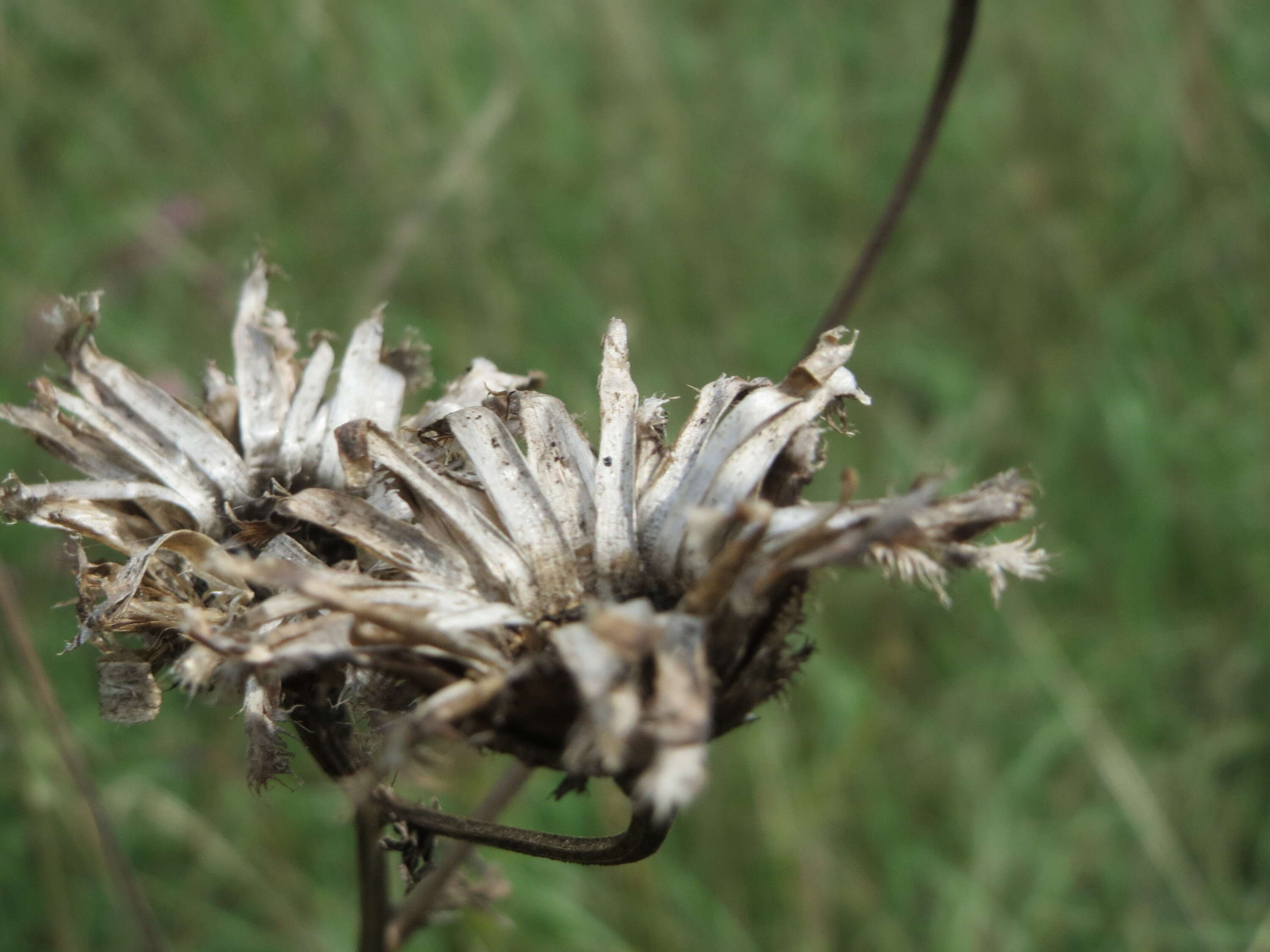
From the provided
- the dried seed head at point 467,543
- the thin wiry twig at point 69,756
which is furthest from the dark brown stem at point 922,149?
the thin wiry twig at point 69,756

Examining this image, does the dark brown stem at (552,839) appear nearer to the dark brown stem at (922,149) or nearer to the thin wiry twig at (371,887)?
the thin wiry twig at (371,887)

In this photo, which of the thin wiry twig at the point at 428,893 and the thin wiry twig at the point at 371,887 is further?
the thin wiry twig at the point at 428,893

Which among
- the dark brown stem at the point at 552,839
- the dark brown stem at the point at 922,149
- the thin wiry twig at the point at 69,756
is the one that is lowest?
the dark brown stem at the point at 552,839

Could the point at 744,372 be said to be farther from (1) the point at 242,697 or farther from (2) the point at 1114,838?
(1) the point at 242,697

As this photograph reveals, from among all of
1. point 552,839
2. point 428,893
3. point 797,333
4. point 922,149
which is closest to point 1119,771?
point 922,149

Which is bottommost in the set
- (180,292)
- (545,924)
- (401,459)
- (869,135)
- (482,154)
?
(545,924)

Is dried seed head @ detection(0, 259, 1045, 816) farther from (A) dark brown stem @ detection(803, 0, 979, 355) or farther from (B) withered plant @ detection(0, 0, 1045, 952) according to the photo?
(A) dark brown stem @ detection(803, 0, 979, 355)

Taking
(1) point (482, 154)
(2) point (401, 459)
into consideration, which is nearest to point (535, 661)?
(2) point (401, 459)
